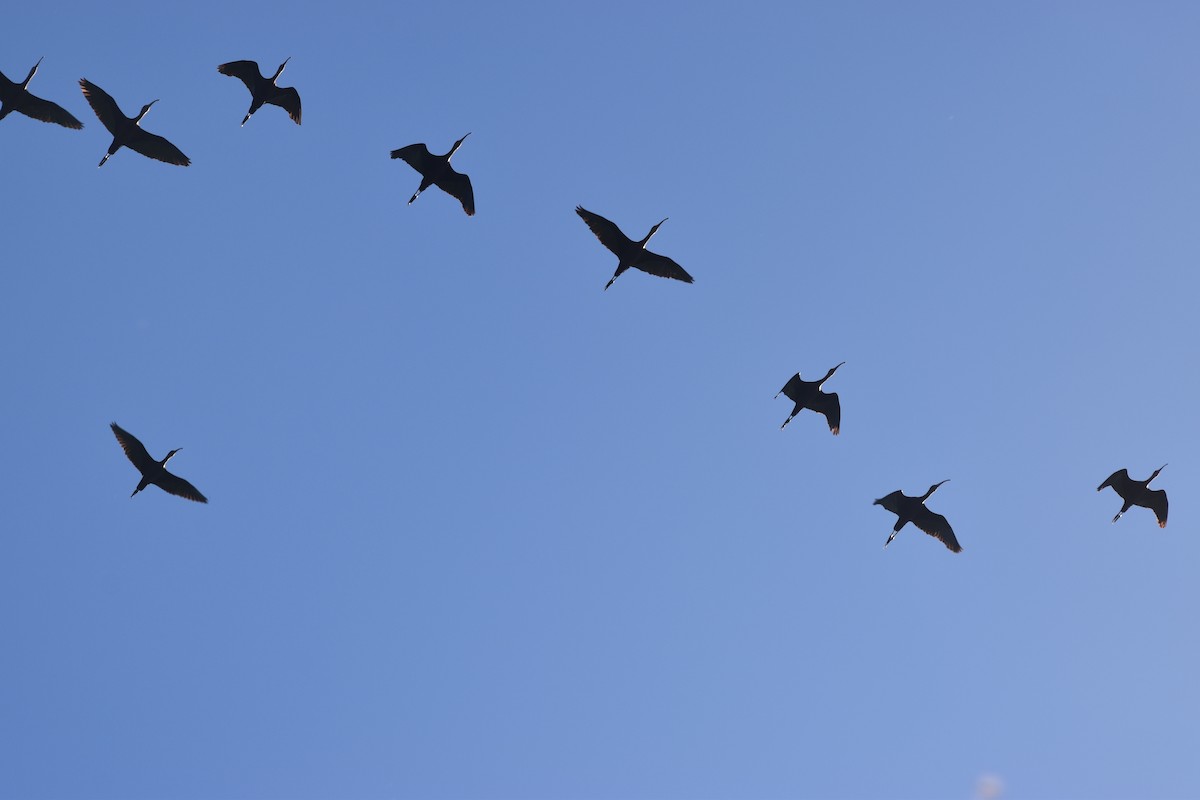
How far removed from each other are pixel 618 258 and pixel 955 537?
1381 centimetres

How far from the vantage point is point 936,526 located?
153ft

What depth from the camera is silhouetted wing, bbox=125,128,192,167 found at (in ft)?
150

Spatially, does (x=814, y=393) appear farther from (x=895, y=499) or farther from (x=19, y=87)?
(x=19, y=87)

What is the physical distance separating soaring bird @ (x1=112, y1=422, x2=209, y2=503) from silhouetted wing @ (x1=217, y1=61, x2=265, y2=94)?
35.8 ft

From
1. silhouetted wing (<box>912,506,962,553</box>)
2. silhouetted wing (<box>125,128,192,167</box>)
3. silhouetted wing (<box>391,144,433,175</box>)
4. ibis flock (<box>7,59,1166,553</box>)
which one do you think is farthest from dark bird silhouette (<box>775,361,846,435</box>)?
silhouetted wing (<box>125,128,192,167</box>)

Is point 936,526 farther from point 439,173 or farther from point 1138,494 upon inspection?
point 439,173

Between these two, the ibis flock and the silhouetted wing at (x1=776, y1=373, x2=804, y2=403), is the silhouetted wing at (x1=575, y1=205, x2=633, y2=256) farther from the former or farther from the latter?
the silhouetted wing at (x1=776, y1=373, x2=804, y2=403)

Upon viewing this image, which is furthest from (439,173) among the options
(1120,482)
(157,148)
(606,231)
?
(1120,482)

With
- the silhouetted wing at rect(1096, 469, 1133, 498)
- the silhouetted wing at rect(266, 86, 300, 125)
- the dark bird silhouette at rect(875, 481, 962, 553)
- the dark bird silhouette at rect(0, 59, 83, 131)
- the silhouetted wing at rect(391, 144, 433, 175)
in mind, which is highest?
the silhouetted wing at rect(1096, 469, 1133, 498)

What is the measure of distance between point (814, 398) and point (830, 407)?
778mm

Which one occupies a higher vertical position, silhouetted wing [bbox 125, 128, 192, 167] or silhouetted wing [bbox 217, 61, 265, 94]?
silhouetted wing [bbox 217, 61, 265, 94]

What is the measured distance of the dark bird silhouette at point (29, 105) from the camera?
44906mm

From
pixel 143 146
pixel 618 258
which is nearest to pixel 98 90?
pixel 143 146

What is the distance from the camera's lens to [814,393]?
45.5 m
